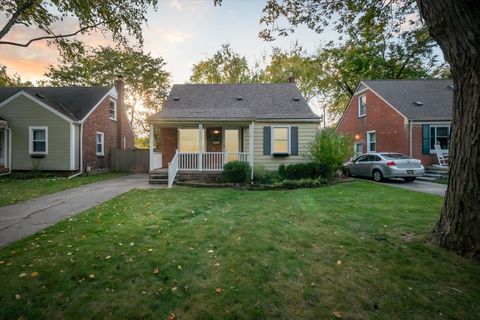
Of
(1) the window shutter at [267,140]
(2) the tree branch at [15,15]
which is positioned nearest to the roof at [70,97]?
(2) the tree branch at [15,15]

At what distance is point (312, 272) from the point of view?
296 cm

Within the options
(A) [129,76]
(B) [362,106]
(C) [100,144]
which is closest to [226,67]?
(A) [129,76]

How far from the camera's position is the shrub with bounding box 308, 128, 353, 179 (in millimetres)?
10766

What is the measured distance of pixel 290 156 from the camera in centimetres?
1277

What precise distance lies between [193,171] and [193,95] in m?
6.36

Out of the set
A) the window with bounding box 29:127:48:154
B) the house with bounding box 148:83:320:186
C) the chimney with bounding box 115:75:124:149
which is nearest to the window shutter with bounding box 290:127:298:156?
the house with bounding box 148:83:320:186

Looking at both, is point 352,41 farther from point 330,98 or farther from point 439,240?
point 330,98

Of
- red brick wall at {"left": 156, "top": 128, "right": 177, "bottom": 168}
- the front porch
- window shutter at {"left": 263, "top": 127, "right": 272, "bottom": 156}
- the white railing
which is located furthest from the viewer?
red brick wall at {"left": 156, "top": 128, "right": 177, "bottom": 168}

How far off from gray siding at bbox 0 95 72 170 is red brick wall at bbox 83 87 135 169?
1.20 metres

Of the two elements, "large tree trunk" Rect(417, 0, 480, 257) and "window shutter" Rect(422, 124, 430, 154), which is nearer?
"large tree trunk" Rect(417, 0, 480, 257)

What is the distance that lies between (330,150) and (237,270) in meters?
9.10

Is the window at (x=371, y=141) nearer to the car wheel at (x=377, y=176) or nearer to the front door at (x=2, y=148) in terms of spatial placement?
the car wheel at (x=377, y=176)

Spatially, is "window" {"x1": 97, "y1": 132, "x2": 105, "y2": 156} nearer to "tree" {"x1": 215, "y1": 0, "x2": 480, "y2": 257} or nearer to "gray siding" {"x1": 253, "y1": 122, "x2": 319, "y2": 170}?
"gray siding" {"x1": 253, "y1": 122, "x2": 319, "y2": 170}

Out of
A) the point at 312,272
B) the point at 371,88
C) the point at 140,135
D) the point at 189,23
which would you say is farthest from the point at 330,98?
the point at 312,272
